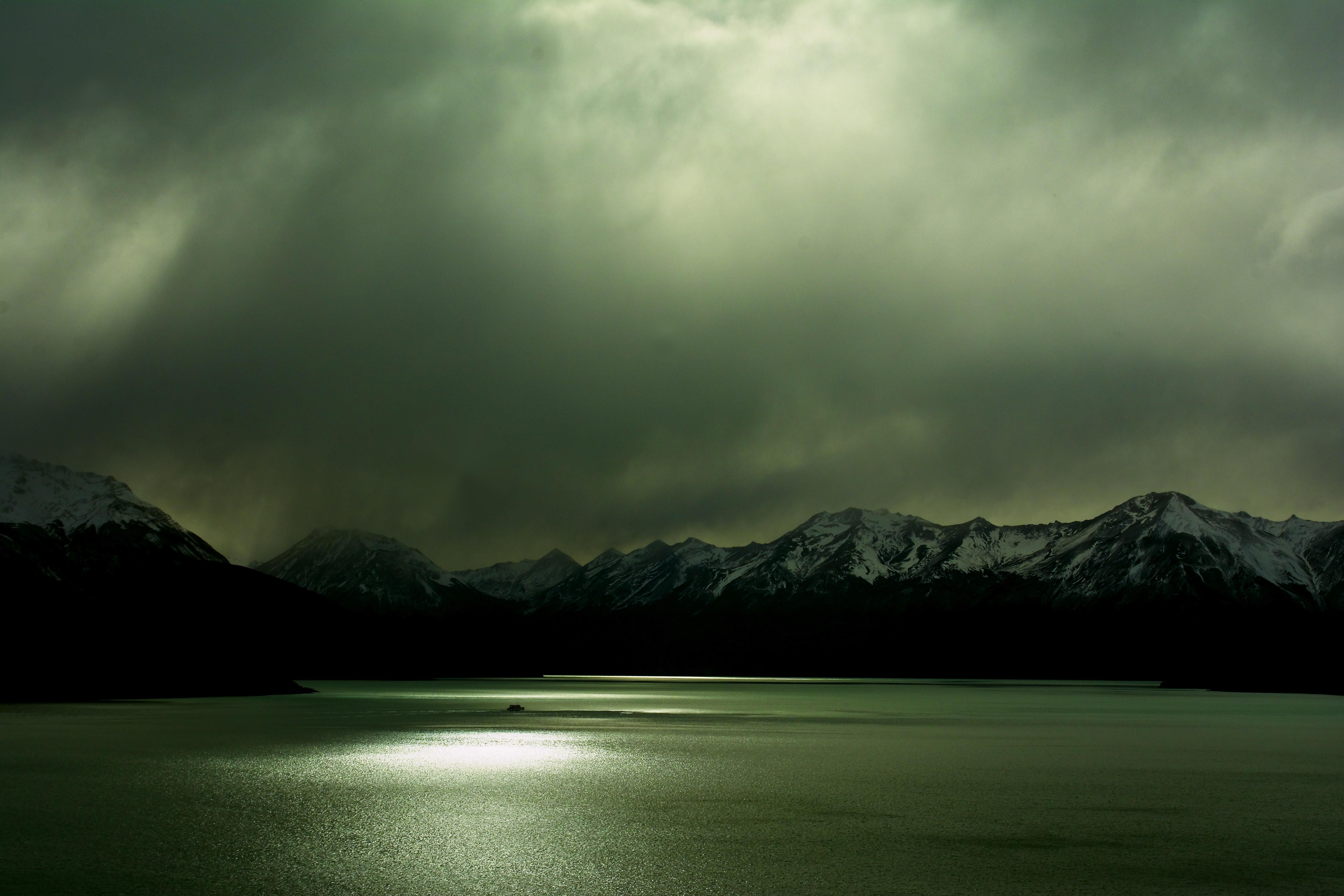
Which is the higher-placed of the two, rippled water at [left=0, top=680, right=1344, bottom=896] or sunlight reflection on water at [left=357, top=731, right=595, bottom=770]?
rippled water at [left=0, top=680, right=1344, bottom=896]

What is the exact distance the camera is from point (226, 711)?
86.2 metres

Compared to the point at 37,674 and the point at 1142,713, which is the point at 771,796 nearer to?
the point at 1142,713

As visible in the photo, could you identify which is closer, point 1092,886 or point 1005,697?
point 1092,886

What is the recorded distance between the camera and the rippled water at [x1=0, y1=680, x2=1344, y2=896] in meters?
20.3

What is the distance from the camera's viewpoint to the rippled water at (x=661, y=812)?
20281mm

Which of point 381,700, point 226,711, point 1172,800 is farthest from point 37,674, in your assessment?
point 1172,800

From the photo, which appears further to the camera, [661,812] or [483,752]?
[483,752]

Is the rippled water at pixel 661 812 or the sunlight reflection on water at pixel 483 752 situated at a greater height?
the rippled water at pixel 661 812

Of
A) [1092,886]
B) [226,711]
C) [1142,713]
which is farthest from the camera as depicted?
[1142,713]

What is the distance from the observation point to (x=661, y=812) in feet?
95.0

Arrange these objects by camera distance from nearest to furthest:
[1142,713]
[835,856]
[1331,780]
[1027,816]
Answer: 1. [835,856]
2. [1027,816]
3. [1331,780]
4. [1142,713]

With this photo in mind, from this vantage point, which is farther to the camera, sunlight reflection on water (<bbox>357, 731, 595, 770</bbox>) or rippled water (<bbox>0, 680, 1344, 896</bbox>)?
sunlight reflection on water (<bbox>357, 731, 595, 770</bbox>)

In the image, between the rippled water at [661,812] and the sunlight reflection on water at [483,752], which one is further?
the sunlight reflection on water at [483,752]

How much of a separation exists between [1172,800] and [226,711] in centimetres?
7473
